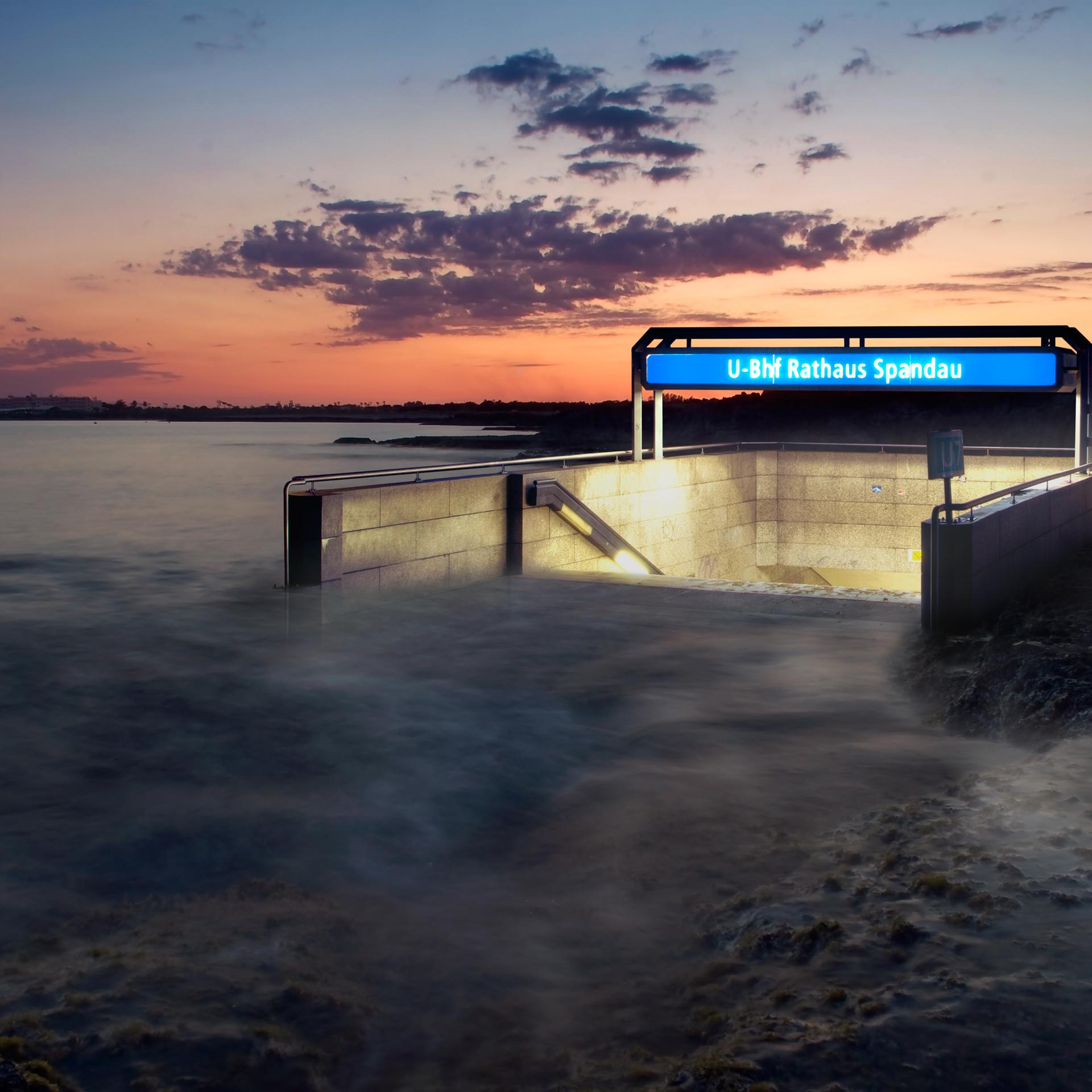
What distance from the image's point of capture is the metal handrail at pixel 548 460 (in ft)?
50.3

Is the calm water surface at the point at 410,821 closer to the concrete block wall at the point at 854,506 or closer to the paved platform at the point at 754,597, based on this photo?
the paved platform at the point at 754,597

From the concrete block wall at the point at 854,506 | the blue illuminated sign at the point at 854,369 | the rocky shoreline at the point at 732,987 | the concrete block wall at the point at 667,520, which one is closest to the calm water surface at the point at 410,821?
the rocky shoreline at the point at 732,987

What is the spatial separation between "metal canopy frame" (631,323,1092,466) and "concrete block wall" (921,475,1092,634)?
530 cm

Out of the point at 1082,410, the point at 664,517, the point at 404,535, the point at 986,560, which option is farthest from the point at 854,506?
the point at 986,560

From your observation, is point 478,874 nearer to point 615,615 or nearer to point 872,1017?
point 872,1017

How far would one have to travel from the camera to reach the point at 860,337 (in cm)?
2189

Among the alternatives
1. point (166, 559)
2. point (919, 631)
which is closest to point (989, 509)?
point (919, 631)

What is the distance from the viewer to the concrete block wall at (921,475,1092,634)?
1286 cm

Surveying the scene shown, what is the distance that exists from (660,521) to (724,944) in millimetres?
18425

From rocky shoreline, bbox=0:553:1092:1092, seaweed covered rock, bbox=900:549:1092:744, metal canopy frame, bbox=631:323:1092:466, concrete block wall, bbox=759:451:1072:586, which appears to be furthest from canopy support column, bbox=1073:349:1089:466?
rocky shoreline, bbox=0:553:1092:1092

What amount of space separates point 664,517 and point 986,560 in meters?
11.2

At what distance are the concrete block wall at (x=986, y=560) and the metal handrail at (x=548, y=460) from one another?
6262mm

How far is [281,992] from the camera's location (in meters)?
5.48

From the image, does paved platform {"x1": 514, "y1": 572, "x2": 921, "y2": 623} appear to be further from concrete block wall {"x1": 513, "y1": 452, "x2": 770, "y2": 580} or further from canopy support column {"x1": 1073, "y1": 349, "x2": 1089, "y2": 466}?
canopy support column {"x1": 1073, "y1": 349, "x2": 1089, "y2": 466}
